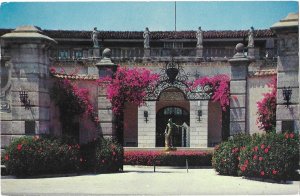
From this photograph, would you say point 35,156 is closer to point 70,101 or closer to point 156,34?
point 70,101

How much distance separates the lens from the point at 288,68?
13.9 metres

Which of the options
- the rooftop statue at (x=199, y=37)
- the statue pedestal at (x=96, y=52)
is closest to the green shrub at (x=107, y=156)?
the statue pedestal at (x=96, y=52)

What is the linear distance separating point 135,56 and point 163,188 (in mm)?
17751

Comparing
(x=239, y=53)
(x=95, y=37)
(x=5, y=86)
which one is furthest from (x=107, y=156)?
(x=95, y=37)

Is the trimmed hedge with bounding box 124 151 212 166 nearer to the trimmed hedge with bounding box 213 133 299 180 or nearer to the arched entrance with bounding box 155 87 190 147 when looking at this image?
the trimmed hedge with bounding box 213 133 299 180

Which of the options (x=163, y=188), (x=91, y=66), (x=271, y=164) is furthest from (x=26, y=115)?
(x=91, y=66)

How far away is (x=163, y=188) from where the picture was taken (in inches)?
486

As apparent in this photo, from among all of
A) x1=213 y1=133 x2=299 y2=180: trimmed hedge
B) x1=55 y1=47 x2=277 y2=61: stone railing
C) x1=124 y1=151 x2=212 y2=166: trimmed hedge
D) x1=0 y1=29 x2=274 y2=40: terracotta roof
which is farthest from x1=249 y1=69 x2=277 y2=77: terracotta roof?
x1=0 y1=29 x2=274 y2=40: terracotta roof

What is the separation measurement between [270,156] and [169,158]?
893 centimetres

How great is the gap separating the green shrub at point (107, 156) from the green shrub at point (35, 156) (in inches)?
50.1

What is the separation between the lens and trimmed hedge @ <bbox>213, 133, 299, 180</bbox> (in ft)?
41.8

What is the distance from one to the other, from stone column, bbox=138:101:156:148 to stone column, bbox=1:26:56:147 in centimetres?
1596

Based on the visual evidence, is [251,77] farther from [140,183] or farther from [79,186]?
[79,186]

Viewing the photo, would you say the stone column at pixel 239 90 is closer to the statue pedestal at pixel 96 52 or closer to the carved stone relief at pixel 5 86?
the carved stone relief at pixel 5 86
